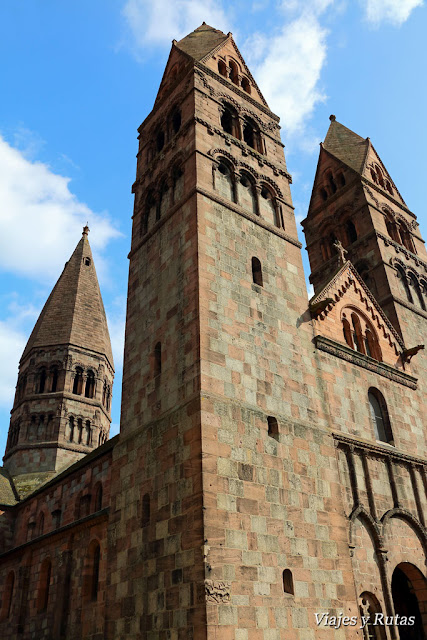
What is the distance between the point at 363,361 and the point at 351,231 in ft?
41.4

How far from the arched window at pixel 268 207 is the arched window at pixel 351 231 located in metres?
9.84

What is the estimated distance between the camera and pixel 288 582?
1330cm

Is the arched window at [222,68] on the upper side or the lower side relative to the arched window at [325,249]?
upper

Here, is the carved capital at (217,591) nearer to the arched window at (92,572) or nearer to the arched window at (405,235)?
the arched window at (92,572)

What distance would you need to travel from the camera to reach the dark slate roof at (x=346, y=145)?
3291cm

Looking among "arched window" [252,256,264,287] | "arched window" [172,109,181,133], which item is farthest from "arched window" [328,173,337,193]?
"arched window" [252,256,264,287]

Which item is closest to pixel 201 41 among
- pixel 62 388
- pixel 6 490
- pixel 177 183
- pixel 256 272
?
pixel 177 183

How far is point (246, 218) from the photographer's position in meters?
19.6

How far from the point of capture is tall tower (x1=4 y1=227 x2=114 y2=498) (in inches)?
1451

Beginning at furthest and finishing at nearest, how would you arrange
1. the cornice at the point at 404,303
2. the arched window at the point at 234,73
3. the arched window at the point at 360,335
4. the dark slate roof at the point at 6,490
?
the dark slate roof at the point at 6,490, the arched window at the point at 234,73, the cornice at the point at 404,303, the arched window at the point at 360,335

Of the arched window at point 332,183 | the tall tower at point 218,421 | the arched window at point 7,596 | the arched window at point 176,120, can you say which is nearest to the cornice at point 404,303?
the tall tower at point 218,421

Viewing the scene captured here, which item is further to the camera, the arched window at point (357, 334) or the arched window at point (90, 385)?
the arched window at point (90, 385)

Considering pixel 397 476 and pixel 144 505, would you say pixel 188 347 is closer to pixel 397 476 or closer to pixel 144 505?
pixel 144 505

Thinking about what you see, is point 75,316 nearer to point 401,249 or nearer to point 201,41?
point 201,41
